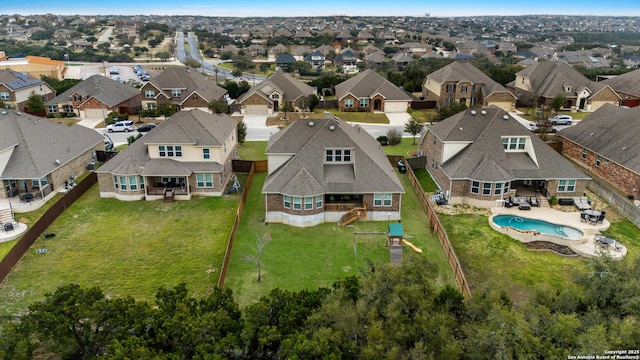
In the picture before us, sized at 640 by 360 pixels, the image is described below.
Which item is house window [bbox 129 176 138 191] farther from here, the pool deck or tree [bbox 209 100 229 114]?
tree [bbox 209 100 229 114]

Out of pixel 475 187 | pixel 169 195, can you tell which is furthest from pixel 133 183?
pixel 475 187

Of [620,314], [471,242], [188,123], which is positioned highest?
[188,123]

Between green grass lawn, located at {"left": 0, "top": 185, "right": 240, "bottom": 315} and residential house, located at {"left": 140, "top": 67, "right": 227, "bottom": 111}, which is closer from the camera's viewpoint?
green grass lawn, located at {"left": 0, "top": 185, "right": 240, "bottom": 315}

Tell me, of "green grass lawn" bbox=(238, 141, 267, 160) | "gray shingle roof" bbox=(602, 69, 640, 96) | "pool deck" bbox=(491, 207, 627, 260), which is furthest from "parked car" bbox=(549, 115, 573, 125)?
"green grass lawn" bbox=(238, 141, 267, 160)

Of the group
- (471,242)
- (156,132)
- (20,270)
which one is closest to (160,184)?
(156,132)

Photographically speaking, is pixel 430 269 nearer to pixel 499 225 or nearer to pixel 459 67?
pixel 499 225
